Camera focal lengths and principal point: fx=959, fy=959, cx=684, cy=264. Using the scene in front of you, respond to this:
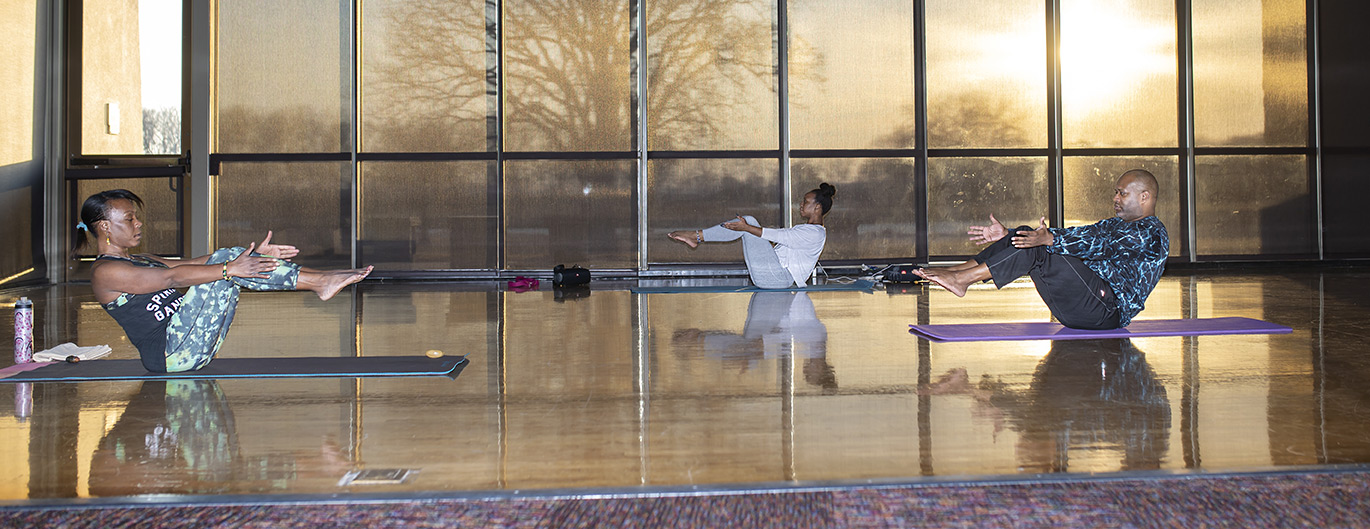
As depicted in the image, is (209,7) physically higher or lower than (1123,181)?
higher

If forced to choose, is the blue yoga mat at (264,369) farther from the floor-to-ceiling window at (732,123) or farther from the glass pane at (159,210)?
the glass pane at (159,210)

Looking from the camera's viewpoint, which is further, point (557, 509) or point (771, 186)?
point (771, 186)

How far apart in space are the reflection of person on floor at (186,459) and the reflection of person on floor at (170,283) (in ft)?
1.40

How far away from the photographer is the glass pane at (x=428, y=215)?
8656 mm

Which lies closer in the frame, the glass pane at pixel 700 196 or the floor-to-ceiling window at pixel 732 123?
the floor-to-ceiling window at pixel 732 123

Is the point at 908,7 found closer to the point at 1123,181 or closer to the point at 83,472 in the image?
the point at 1123,181

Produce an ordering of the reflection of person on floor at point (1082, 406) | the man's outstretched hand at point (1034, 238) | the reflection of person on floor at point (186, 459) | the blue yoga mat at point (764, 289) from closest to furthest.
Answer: the reflection of person on floor at point (186, 459), the reflection of person on floor at point (1082, 406), the man's outstretched hand at point (1034, 238), the blue yoga mat at point (764, 289)

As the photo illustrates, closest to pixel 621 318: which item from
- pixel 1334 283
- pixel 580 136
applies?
pixel 580 136

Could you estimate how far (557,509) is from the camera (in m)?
1.66

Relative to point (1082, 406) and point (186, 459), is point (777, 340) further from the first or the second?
point (186, 459)

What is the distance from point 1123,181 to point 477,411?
9.01 feet

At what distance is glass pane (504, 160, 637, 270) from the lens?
8781mm

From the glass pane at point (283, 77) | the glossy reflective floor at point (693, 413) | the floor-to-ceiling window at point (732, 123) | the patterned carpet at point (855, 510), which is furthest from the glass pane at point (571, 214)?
the patterned carpet at point (855, 510)

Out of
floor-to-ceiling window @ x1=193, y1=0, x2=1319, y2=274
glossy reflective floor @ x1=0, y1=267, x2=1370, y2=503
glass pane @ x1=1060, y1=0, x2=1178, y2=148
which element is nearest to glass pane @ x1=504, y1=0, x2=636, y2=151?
floor-to-ceiling window @ x1=193, y1=0, x2=1319, y2=274
